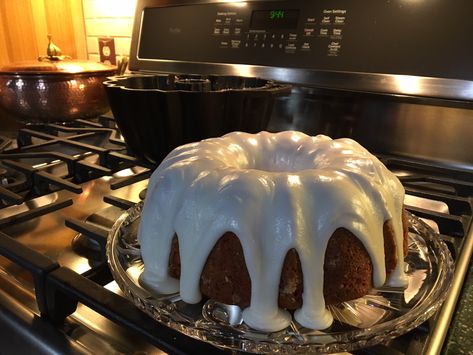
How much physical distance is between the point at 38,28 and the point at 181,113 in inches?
33.9

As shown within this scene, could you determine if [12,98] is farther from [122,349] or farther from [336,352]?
[336,352]

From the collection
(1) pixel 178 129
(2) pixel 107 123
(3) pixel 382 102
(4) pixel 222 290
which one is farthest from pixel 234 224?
(2) pixel 107 123

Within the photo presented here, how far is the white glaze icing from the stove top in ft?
0.16

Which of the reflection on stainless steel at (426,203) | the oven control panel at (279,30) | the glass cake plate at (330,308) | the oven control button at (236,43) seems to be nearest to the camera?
the glass cake plate at (330,308)

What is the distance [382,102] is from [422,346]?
0.52 meters

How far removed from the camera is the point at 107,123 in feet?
3.30

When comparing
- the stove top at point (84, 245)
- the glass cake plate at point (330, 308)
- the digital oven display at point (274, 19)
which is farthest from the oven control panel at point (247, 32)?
the glass cake plate at point (330, 308)

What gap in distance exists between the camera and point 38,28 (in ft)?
4.00

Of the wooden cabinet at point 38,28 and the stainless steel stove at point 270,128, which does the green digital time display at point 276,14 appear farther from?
the wooden cabinet at point 38,28

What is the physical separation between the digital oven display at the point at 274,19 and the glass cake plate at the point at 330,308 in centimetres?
55

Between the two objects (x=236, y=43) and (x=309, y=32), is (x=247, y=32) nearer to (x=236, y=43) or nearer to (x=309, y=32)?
(x=236, y=43)

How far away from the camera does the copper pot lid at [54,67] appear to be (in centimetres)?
88

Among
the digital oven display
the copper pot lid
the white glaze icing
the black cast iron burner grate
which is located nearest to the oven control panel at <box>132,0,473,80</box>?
the digital oven display

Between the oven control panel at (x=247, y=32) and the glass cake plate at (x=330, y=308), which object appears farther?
the oven control panel at (x=247, y=32)
